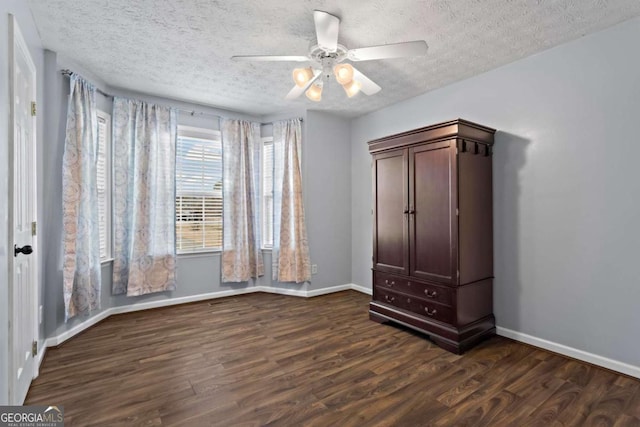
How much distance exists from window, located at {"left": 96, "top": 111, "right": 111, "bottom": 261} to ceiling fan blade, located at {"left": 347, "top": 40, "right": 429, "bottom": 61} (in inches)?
114

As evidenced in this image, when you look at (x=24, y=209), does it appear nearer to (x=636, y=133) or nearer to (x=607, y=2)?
(x=607, y=2)

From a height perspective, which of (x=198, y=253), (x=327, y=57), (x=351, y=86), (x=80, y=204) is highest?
(x=327, y=57)

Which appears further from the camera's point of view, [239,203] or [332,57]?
[239,203]

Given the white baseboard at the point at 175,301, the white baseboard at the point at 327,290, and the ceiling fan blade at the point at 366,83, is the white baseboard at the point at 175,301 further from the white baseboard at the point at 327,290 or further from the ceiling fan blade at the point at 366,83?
the ceiling fan blade at the point at 366,83

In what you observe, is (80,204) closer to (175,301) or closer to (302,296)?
(175,301)

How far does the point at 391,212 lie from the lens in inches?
127

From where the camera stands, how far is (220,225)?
4250mm

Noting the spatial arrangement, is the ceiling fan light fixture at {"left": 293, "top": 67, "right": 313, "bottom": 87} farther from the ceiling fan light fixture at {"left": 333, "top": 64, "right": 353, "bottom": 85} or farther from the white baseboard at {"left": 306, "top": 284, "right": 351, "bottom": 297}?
the white baseboard at {"left": 306, "top": 284, "right": 351, "bottom": 297}

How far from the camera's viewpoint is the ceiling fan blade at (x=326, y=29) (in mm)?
1796

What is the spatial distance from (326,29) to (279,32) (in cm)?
61

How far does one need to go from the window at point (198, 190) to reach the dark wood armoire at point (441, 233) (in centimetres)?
234

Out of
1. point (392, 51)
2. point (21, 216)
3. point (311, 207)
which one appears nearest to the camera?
point (21, 216)

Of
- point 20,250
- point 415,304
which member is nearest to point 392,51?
point 415,304

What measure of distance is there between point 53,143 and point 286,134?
2526 mm
